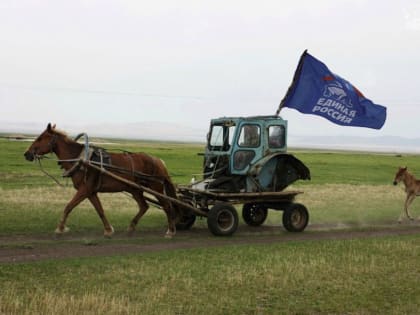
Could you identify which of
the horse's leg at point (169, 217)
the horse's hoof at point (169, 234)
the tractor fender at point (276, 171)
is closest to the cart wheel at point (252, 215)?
the tractor fender at point (276, 171)

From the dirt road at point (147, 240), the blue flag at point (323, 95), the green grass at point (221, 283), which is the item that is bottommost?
the dirt road at point (147, 240)

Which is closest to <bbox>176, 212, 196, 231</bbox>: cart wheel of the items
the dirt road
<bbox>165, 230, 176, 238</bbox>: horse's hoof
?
the dirt road

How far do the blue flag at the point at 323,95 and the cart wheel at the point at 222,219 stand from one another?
382 cm

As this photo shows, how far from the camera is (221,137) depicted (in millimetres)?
15906

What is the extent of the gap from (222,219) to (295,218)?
246 centimetres

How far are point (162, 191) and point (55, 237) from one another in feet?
9.85

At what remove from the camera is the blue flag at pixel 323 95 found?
17.1 m

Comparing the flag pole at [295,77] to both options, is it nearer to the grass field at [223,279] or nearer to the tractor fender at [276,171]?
the tractor fender at [276,171]

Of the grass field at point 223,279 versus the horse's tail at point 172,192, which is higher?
the horse's tail at point 172,192

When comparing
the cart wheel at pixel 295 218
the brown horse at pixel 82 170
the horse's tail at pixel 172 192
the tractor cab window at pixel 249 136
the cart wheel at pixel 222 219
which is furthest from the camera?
the cart wheel at pixel 295 218

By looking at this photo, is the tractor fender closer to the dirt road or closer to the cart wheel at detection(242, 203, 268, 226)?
the dirt road

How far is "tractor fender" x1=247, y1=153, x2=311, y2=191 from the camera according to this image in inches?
603

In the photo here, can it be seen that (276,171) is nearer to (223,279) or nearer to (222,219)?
(222,219)

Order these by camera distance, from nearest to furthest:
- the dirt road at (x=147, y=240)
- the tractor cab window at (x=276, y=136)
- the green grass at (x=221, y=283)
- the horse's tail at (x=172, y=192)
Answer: the green grass at (x=221, y=283), the dirt road at (x=147, y=240), the horse's tail at (x=172, y=192), the tractor cab window at (x=276, y=136)
